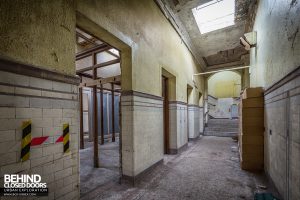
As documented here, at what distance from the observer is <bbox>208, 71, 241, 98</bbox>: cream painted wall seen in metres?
16.9

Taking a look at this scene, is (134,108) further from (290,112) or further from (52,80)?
(290,112)

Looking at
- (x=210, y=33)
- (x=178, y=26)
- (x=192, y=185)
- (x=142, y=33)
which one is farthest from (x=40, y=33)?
(x=210, y=33)

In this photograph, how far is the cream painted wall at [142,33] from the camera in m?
2.82

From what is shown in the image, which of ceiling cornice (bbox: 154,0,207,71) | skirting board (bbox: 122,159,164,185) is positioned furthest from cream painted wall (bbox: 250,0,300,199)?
ceiling cornice (bbox: 154,0,207,71)

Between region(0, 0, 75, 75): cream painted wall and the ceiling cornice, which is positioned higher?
the ceiling cornice

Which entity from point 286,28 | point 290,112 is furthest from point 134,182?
point 286,28

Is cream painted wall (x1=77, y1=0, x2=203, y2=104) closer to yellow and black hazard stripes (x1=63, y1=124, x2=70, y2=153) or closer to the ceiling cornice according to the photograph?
the ceiling cornice

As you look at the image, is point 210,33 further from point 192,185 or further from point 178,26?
point 192,185

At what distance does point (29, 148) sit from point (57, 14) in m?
1.66

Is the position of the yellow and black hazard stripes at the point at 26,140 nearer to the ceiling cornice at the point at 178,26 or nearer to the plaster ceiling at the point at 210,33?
the ceiling cornice at the point at 178,26

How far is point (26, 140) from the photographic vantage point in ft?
5.74

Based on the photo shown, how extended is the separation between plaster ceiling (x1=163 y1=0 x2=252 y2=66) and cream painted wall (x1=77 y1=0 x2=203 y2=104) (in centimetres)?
60

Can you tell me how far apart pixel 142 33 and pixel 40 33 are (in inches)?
99.6

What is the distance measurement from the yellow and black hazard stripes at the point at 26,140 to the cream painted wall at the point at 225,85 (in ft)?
57.4
